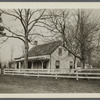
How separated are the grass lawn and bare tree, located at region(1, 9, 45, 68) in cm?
31

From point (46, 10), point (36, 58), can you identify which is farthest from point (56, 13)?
point (36, 58)

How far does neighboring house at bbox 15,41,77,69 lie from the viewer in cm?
982

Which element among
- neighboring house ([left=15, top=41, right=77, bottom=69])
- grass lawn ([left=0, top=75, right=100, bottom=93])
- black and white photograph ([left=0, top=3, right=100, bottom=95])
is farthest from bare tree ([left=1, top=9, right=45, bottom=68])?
grass lawn ([left=0, top=75, right=100, bottom=93])

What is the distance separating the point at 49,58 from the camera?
989 cm

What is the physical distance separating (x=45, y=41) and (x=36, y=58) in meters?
0.31

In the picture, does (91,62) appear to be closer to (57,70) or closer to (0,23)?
(57,70)

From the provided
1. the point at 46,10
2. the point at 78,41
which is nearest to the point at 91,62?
the point at 78,41

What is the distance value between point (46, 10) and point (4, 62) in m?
1.07

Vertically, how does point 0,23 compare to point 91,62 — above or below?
above

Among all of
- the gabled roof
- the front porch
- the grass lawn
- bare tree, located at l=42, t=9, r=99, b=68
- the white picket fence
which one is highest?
bare tree, located at l=42, t=9, r=99, b=68

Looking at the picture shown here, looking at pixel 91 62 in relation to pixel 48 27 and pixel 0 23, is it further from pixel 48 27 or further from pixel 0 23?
pixel 0 23

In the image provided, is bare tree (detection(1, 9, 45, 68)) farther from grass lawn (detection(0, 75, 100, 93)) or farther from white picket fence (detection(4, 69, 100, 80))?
grass lawn (detection(0, 75, 100, 93))

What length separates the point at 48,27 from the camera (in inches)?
391

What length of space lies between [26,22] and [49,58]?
690mm
